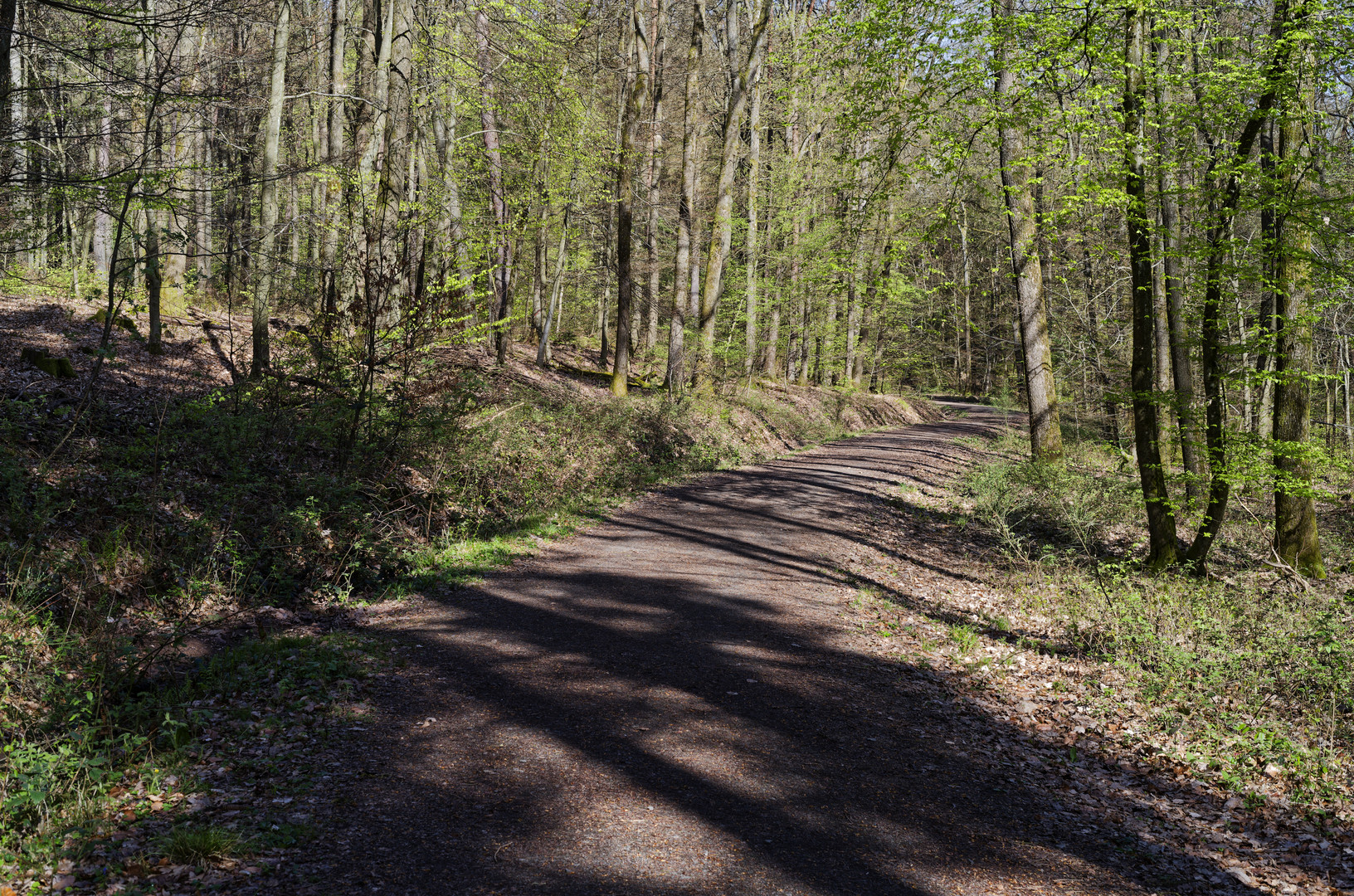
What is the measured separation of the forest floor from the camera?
3906 mm

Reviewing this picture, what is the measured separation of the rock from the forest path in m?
6.83

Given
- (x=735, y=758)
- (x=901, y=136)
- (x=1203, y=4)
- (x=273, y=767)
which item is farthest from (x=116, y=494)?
(x=1203, y=4)

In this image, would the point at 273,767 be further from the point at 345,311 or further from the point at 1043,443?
the point at 1043,443

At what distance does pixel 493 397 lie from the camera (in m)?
13.6

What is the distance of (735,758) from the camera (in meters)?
4.99

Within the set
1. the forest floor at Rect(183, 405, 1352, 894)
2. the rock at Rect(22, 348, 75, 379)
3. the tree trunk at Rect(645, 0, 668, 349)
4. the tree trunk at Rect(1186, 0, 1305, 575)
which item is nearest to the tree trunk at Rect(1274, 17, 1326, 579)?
the tree trunk at Rect(1186, 0, 1305, 575)

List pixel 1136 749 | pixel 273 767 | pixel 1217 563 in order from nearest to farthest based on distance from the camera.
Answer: pixel 273 767 < pixel 1136 749 < pixel 1217 563

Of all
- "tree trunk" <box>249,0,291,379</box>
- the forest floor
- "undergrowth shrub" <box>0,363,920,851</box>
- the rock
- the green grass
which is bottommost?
the forest floor

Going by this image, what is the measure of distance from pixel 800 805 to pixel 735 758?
1.96ft

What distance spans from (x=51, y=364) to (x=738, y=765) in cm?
1095

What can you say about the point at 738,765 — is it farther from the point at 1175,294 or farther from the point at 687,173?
the point at 687,173

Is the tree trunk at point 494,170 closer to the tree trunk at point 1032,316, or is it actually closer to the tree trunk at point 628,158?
the tree trunk at point 628,158

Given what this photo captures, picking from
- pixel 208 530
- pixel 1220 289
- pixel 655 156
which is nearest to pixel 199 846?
pixel 208 530

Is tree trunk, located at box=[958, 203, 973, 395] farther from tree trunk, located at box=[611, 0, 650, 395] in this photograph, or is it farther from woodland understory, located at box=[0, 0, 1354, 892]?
tree trunk, located at box=[611, 0, 650, 395]
